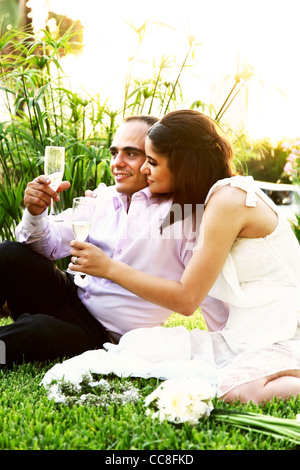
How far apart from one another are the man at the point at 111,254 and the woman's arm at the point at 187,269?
1.18 ft

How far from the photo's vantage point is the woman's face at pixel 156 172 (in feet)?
8.68

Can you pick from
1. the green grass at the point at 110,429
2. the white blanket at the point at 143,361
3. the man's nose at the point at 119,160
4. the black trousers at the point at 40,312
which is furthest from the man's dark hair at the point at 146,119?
the green grass at the point at 110,429

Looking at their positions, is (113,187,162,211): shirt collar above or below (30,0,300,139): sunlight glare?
below

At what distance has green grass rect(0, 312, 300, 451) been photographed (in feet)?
5.98

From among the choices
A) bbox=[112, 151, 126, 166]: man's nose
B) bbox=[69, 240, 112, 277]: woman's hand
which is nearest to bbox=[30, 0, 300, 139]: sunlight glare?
bbox=[112, 151, 126, 166]: man's nose

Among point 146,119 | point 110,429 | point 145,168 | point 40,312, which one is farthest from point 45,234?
point 110,429

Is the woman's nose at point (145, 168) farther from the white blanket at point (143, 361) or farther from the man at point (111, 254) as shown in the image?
the white blanket at point (143, 361)

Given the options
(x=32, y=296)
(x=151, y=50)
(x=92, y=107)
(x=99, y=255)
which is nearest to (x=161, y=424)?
(x=99, y=255)

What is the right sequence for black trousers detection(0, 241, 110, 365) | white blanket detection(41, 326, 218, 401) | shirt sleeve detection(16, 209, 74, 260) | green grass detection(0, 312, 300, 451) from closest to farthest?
green grass detection(0, 312, 300, 451), white blanket detection(41, 326, 218, 401), black trousers detection(0, 241, 110, 365), shirt sleeve detection(16, 209, 74, 260)

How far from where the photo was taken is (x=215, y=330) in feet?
9.46

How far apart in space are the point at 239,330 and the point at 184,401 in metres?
0.72

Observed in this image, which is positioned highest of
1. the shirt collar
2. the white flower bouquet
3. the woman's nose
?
the woman's nose

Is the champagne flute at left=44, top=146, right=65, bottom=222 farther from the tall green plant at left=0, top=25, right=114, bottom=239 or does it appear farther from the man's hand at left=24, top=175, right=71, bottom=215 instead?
the tall green plant at left=0, top=25, right=114, bottom=239
